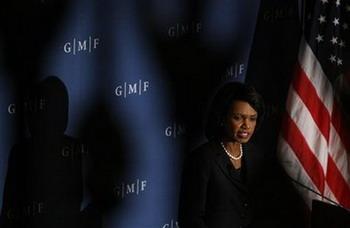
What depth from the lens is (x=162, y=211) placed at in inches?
91.9

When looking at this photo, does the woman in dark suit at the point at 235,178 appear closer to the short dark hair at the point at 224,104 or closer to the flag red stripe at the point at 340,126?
the short dark hair at the point at 224,104

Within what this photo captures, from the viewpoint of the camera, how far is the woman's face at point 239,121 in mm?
2352

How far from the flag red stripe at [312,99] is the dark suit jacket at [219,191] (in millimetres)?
296

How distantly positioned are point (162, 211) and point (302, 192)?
1.91 feet

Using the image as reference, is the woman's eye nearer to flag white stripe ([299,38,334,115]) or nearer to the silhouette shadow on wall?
flag white stripe ([299,38,334,115])

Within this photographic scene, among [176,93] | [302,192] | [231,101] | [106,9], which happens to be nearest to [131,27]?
[106,9]

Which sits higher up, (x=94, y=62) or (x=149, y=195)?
(x=94, y=62)

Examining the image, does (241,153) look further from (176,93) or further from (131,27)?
(131,27)

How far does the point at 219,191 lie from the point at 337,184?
55 cm

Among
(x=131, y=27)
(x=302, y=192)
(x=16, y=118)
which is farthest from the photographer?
(x=302, y=192)

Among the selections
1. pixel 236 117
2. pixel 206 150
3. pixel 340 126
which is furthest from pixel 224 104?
pixel 340 126

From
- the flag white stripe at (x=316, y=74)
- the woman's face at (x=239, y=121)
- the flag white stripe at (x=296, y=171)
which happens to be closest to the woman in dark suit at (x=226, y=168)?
the woman's face at (x=239, y=121)

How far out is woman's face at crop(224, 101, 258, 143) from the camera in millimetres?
2352

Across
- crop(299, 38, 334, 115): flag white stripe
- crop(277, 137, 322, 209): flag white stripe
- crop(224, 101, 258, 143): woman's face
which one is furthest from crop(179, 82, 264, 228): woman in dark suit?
crop(299, 38, 334, 115): flag white stripe
